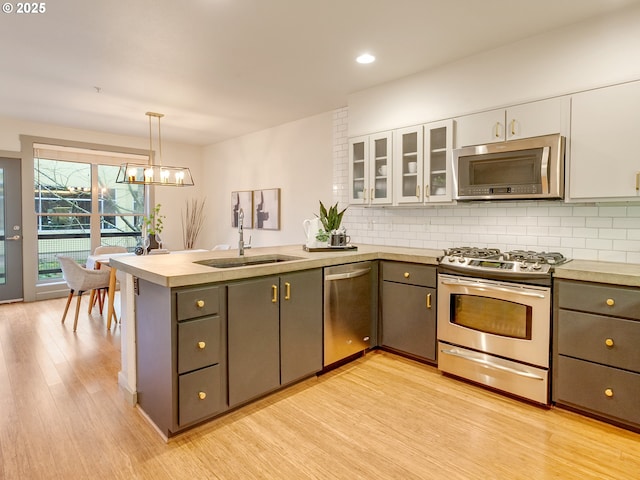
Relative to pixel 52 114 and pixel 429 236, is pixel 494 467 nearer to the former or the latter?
pixel 429 236

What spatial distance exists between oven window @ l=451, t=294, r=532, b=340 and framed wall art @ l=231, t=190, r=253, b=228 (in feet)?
12.5

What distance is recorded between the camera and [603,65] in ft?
7.94

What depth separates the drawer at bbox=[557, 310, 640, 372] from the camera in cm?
210

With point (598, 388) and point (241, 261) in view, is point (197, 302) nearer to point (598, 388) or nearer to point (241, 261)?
point (241, 261)

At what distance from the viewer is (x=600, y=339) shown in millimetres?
2199

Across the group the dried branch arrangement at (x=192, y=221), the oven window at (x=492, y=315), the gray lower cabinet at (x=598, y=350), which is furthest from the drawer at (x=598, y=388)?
the dried branch arrangement at (x=192, y=221)

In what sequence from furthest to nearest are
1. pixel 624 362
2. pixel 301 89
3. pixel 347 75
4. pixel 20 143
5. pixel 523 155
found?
pixel 20 143 < pixel 301 89 < pixel 347 75 < pixel 523 155 < pixel 624 362

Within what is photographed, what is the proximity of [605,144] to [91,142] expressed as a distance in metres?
6.46

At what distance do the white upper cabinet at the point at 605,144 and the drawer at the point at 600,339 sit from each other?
81cm

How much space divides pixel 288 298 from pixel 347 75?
7.35ft

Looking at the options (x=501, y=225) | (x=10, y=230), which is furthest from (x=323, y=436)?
(x=10, y=230)

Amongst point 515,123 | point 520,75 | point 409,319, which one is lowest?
point 409,319

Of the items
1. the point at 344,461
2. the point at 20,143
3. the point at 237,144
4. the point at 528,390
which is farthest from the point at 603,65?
the point at 20,143

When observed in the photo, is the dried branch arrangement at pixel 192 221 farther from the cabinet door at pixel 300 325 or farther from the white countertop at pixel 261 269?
the cabinet door at pixel 300 325
